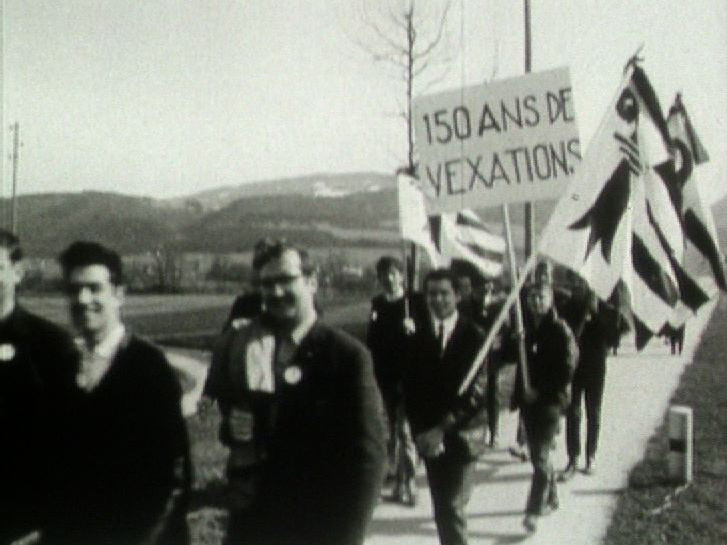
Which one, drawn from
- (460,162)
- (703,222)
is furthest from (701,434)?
(460,162)

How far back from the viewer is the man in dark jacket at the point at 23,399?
294 cm

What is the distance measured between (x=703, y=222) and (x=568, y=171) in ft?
2.19

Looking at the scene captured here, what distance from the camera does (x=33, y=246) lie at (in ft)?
13.4

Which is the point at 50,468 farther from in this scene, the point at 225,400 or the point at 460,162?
the point at 460,162

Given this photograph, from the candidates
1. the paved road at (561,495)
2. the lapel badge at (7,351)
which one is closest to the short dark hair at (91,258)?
the lapel badge at (7,351)

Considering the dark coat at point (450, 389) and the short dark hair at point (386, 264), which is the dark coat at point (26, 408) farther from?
the short dark hair at point (386, 264)

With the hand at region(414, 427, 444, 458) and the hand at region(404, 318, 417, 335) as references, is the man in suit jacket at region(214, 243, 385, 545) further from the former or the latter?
the hand at region(404, 318, 417, 335)

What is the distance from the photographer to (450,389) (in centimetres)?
401

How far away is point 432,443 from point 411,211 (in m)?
1.87

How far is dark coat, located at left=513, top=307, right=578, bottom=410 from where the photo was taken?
5.05 m

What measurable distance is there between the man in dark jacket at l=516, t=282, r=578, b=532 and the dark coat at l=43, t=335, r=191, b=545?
2.59 m

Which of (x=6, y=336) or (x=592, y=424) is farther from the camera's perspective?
(x=592, y=424)

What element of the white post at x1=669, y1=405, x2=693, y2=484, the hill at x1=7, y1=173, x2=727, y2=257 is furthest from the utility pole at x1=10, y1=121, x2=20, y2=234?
the white post at x1=669, y1=405, x2=693, y2=484

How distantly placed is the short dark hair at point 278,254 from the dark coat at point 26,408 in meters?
0.59
